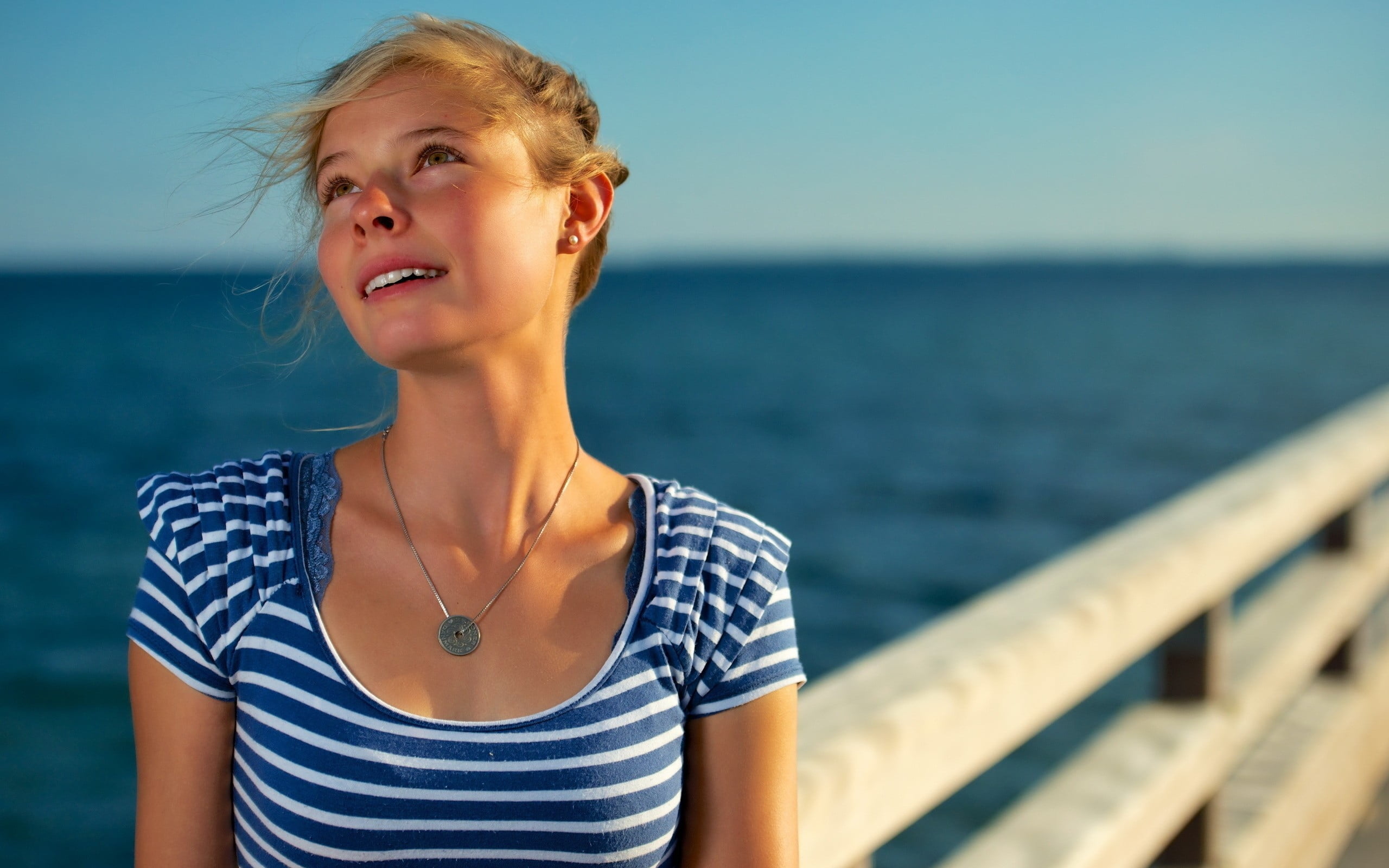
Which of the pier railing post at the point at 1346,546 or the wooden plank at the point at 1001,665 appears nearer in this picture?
the wooden plank at the point at 1001,665

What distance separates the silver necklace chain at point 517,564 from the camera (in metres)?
1.15

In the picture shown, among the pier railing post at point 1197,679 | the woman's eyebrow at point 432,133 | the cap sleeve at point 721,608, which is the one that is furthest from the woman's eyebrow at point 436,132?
the pier railing post at point 1197,679

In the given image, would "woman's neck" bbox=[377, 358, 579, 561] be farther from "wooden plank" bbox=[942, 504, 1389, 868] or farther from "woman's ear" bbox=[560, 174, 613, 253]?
"wooden plank" bbox=[942, 504, 1389, 868]

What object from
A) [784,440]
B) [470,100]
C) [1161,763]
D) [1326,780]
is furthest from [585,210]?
[784,440]

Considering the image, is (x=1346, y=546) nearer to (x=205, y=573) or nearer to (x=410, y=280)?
(x=410, y=280)

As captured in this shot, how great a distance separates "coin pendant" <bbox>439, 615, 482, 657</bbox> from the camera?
3.63 feet

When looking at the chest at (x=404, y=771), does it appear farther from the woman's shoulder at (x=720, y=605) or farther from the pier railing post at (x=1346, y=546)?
the pier railing post at (x=1346, y=546)

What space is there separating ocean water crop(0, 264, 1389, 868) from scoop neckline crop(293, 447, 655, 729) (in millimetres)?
266

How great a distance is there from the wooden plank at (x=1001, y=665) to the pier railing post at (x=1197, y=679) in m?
0.08

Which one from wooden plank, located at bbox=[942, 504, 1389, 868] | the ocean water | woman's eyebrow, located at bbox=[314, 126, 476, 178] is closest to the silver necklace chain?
the ocean water

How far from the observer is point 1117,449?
952 inches

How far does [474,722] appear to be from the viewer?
1.08 meters

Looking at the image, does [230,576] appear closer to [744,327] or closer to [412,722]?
[412,722]

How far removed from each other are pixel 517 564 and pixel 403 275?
301 mm
